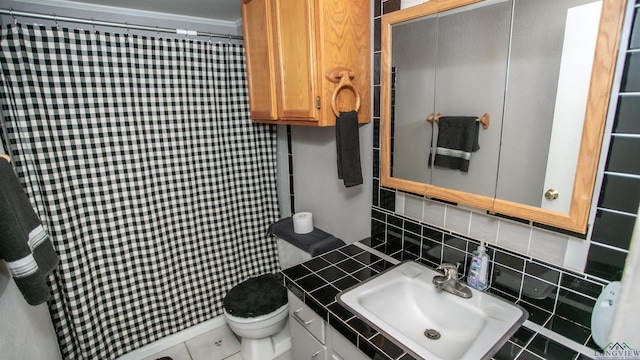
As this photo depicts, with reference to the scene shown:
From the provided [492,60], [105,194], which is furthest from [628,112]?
[105,194]

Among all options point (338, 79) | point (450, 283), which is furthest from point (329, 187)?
point (450, 283)

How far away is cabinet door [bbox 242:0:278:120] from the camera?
1534mm

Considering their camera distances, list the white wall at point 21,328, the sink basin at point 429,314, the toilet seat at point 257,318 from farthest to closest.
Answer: the toilet seat at point 257,318
the white wall at point 21,328
the sink basin at point 429,314

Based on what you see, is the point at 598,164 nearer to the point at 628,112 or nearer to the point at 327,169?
the point at 628,112

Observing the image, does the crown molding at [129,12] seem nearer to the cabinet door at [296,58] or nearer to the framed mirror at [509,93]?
the cabinet door at [296,58]

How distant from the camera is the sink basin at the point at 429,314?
897 millimetres

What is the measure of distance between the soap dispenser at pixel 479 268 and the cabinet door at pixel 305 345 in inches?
23.5

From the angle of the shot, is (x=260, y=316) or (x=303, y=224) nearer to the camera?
(x=260, y=316)

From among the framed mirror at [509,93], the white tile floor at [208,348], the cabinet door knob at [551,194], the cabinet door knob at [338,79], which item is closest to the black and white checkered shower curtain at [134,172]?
the white tile floor at [208,348]

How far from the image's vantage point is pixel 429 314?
1111mm

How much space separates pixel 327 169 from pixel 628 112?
51.8 inches

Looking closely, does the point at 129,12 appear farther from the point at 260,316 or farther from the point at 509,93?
the point at 509,93

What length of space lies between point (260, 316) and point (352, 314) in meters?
0.85

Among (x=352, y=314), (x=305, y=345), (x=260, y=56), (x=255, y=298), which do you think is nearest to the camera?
(x=352, y=314)
